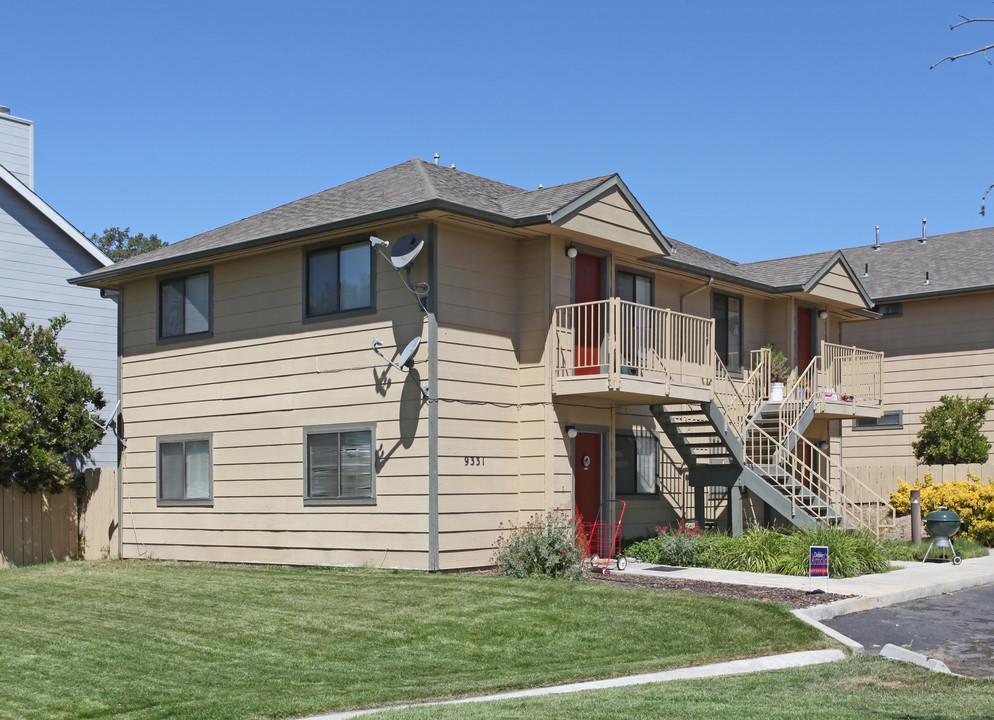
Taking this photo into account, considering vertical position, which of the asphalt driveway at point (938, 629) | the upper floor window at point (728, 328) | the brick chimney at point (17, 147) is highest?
the brick chimney at point (17, 147)

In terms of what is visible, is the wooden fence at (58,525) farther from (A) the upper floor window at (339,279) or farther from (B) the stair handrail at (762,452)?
(B) the stair handrail at (762,452)

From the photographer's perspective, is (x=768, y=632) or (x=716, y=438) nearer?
(x=768, y=632)

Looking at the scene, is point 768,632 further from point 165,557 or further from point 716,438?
point 165,557

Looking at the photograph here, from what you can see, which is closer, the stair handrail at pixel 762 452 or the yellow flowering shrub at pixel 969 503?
the stair handrail at pixel 762 452

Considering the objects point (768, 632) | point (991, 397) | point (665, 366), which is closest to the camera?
point (768, 632)

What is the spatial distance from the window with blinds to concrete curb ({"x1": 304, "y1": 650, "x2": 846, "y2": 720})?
7.85 m

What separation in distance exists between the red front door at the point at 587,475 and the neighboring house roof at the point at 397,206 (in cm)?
361

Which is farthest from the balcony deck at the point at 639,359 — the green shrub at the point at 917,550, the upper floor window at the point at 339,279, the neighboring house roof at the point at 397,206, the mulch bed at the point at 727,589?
the green shrub at the point at 917,550

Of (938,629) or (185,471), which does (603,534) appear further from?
(185,471)

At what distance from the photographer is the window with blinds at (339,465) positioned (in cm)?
1753

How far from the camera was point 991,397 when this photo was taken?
88.6ft

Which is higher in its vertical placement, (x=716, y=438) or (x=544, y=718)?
(x=716, y=438)

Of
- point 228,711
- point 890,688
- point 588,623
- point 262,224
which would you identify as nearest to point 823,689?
point 890,688

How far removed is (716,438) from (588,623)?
988 cm
